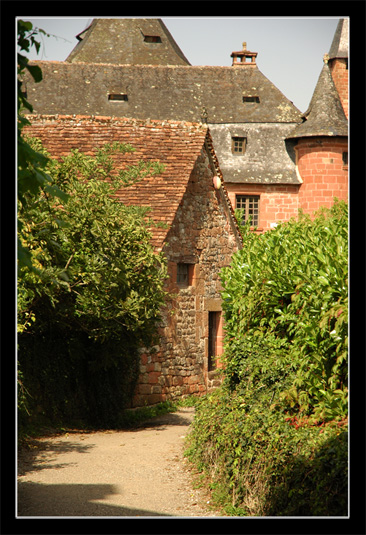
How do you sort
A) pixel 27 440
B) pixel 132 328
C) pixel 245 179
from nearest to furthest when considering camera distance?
1. pixel 27 440
2. pixel 132 328
3. pixel 245 179

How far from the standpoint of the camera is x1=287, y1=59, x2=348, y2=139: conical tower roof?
30125 millimetres

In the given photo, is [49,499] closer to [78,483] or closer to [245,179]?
[78,483]

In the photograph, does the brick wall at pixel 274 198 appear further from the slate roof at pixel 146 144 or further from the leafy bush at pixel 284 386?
the leafy bush at pixel 284 386

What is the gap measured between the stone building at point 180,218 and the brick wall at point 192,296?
0.07ft

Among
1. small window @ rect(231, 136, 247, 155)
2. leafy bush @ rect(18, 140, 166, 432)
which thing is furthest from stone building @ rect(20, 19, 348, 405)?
leafy bush @ rect(18, 140, 166, 432)

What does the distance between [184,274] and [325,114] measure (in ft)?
55.5

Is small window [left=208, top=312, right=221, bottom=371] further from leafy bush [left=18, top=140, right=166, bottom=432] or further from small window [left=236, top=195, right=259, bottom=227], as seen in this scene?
small window [left=236, top=195, right=259, bottom=227]

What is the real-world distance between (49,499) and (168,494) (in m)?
1.35

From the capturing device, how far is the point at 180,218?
15812 mm

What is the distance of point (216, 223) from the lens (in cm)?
1717

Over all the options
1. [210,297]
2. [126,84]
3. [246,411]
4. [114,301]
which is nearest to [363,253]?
[246,411]

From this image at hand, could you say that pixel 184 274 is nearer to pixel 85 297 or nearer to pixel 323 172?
pixel 85 297

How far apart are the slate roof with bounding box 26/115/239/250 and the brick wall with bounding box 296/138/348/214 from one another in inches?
530

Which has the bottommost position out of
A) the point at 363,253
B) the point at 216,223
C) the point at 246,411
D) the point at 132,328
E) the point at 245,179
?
the point at 246,411
